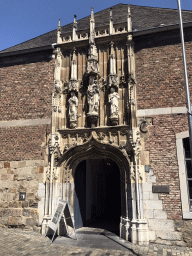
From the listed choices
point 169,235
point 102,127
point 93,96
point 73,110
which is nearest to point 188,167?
point 169,235

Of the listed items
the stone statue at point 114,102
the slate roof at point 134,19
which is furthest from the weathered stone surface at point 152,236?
the slate roof at point 134,19

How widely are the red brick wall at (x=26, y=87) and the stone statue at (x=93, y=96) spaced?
172 cm

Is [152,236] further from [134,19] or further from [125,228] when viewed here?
[134,19]

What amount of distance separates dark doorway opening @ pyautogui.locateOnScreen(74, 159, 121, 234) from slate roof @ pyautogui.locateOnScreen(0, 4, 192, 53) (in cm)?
626

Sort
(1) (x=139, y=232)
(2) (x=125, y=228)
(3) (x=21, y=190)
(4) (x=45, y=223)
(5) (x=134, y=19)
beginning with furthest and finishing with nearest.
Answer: (5) (x=134, y=19) < (3) (x=21, y=190) < (4) (x=45, y=223) < (2) (x=125, y=228) < (1) (x=139, y=232)

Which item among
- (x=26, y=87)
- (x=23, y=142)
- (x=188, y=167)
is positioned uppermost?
(x=26, y=87)

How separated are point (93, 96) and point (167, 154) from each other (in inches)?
129

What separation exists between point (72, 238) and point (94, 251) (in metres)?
1.37

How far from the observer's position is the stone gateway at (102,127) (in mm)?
6578

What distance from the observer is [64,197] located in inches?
292

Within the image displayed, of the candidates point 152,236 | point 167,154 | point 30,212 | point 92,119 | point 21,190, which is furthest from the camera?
point 21,190

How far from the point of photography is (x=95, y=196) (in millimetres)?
10625

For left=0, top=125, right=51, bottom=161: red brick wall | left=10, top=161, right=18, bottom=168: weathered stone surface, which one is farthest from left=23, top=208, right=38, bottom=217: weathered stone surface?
left=0, top=125, right=51, bottom=161: red brick wall

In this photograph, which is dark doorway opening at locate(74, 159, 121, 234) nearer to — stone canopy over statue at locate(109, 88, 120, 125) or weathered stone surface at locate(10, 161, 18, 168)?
weathered stone surface at locate(10, 161, 18, 168)
